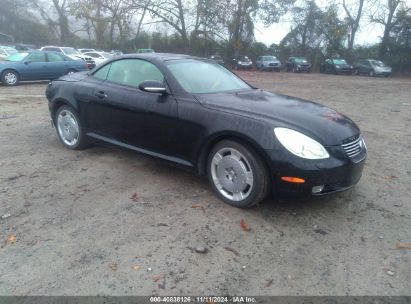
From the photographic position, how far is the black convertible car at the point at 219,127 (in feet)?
11.3

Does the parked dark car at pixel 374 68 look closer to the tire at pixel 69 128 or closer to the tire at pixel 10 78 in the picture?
the tire at pixel 10 78

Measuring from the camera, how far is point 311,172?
3.33 m

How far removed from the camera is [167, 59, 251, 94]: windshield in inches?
169

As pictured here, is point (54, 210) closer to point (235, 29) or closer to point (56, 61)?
point (56, 61)

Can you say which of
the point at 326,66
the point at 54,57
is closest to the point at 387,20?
the point at 326,66

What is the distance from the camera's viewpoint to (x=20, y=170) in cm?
481

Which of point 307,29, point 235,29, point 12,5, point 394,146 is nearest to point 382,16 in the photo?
point 307,29

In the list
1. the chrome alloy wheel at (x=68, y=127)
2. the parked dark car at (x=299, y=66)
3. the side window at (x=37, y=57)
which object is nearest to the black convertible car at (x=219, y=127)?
the chrome alloy wheel at (x=68, y=127)

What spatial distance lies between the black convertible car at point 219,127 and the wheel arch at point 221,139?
0.01 m

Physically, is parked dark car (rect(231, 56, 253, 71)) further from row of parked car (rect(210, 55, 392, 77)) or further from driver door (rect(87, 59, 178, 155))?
driver door (rect(87, 59, 178, 155))

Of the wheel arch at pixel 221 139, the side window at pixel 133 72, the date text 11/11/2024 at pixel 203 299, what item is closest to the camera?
the date text 11/11/2024 at pixel 203 299

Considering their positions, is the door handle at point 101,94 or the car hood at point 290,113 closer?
the car hood at point 290,113

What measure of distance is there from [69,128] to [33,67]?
1038 cm

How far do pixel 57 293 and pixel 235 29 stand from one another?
34669mm
